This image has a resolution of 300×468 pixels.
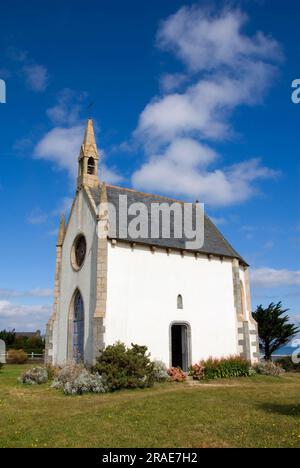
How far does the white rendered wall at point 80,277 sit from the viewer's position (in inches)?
797

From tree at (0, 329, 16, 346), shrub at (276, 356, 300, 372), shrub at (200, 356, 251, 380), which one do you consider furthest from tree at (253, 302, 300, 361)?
tree at (0, 329, 16, 346)

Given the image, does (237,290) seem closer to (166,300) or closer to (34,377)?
(166,300)

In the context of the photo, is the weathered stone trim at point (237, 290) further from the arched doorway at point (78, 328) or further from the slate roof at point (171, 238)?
the arched doorway at point (78, 328)

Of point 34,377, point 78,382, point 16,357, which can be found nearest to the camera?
point 78,382

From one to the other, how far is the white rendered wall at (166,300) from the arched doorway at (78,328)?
261 centimetres

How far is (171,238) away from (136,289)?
13.5 ft

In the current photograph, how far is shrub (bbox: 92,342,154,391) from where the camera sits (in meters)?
16.2

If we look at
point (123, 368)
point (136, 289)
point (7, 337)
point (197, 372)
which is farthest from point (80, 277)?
point (7, 337)

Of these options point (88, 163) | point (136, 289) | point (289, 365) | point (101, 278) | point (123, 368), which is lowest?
point (289, 365)

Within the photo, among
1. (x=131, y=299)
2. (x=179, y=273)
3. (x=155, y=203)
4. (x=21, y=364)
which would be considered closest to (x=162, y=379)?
(x=131, y=299)

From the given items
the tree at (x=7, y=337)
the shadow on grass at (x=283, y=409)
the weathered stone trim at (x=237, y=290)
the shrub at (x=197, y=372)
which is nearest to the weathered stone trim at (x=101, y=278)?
the shrub at (x=197, y=372)

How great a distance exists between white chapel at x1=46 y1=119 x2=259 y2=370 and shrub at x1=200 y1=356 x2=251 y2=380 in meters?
1.02

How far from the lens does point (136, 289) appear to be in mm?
20625
